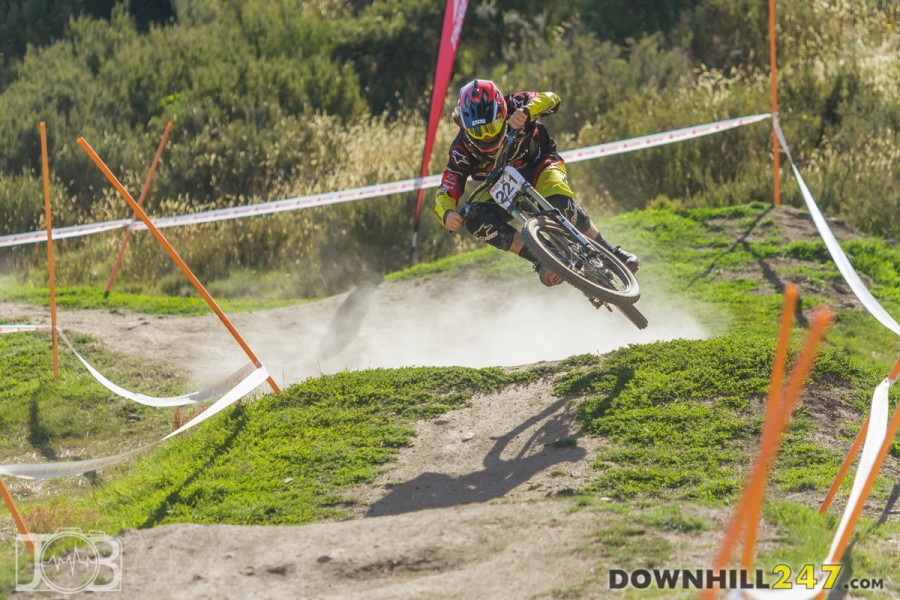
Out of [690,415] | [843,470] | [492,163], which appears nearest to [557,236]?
[492,163]

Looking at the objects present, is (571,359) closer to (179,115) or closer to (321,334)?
(321,334)

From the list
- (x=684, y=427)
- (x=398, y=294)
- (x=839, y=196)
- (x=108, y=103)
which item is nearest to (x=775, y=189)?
(x=839, y=196)

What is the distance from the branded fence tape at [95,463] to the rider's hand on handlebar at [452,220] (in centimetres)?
198

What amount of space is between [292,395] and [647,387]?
291 centimetres

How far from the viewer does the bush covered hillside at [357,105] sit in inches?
571

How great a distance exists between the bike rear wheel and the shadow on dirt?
1.04 metres

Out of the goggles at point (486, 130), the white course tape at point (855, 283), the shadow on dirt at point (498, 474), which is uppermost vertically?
the goggles at point (486, 130)

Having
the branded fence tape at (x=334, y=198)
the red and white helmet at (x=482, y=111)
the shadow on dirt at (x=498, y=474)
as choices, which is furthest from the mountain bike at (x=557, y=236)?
the branded fence tape at (x=334, y=198)

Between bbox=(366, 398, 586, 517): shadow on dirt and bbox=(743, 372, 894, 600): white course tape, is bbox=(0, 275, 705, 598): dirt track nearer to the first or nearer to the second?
bbox=(366, 398, 586, 517): shadow on dirt

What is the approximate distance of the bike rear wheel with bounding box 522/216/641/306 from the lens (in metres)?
7.67

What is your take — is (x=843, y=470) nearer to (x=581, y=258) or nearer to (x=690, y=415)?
(x=690, y=415)

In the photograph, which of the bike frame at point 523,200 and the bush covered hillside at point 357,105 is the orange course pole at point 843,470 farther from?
the bush covered hillside at point 357,105

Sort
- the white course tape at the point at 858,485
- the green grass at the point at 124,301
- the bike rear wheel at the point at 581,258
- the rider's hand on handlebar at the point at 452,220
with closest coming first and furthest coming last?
the white course tape at the point at 858,485
the bike rear wheel at the point at 581,258
the rider's hand on handlebar at the point at 452,220
the green grass at the point at 124,301

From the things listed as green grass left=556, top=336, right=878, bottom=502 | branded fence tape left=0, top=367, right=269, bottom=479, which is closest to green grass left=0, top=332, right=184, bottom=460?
branded fence tape left=0, top=367, right=269, bottom=479
